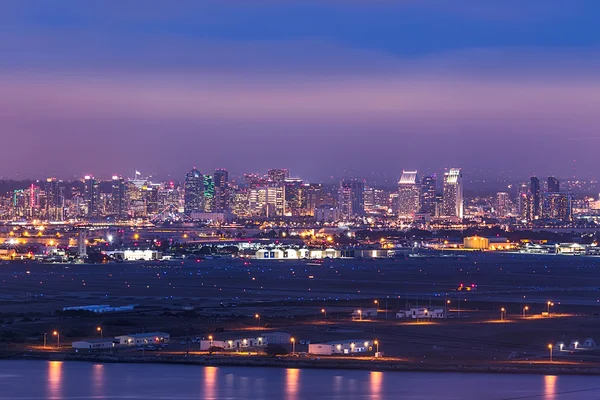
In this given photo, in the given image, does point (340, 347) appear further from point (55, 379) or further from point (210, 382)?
point (55, 379)

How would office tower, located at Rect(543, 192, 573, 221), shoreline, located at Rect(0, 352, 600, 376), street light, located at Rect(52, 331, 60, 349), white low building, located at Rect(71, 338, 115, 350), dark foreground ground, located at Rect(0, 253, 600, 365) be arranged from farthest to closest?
office tower, located at Rect(543, 192, 573, 221), dark foreground ground, located at Rect(0, 253, 600, 365), street light, located at Rect(52, 331, 60, 349), white low building, located at Rect(71, 338, 115, 350), shoreline, located at Rect(0, 352, 600, 376)

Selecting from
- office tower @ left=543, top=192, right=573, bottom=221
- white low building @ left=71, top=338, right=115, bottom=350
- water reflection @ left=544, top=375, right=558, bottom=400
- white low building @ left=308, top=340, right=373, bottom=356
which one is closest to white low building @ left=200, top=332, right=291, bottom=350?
white low building @ left=308, top=340, right=373, bottom=356

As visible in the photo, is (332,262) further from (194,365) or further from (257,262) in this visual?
(194,365)

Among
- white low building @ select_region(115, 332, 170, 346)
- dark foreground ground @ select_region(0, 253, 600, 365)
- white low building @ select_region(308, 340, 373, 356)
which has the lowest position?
white low building @ select_region(308, 340, 373, 356)

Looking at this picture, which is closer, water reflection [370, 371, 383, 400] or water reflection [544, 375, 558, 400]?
water reflection [544, 375, 558, 400]

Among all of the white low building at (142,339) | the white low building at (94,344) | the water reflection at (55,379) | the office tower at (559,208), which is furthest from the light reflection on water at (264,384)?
the office tower at (559,208)

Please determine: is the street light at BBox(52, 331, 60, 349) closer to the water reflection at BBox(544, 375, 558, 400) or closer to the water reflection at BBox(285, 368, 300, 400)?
the water reflection at BBox(285, 368, 300, 400)

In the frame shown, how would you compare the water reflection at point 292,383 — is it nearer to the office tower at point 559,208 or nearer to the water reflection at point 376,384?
the water reflection at point 376,384
